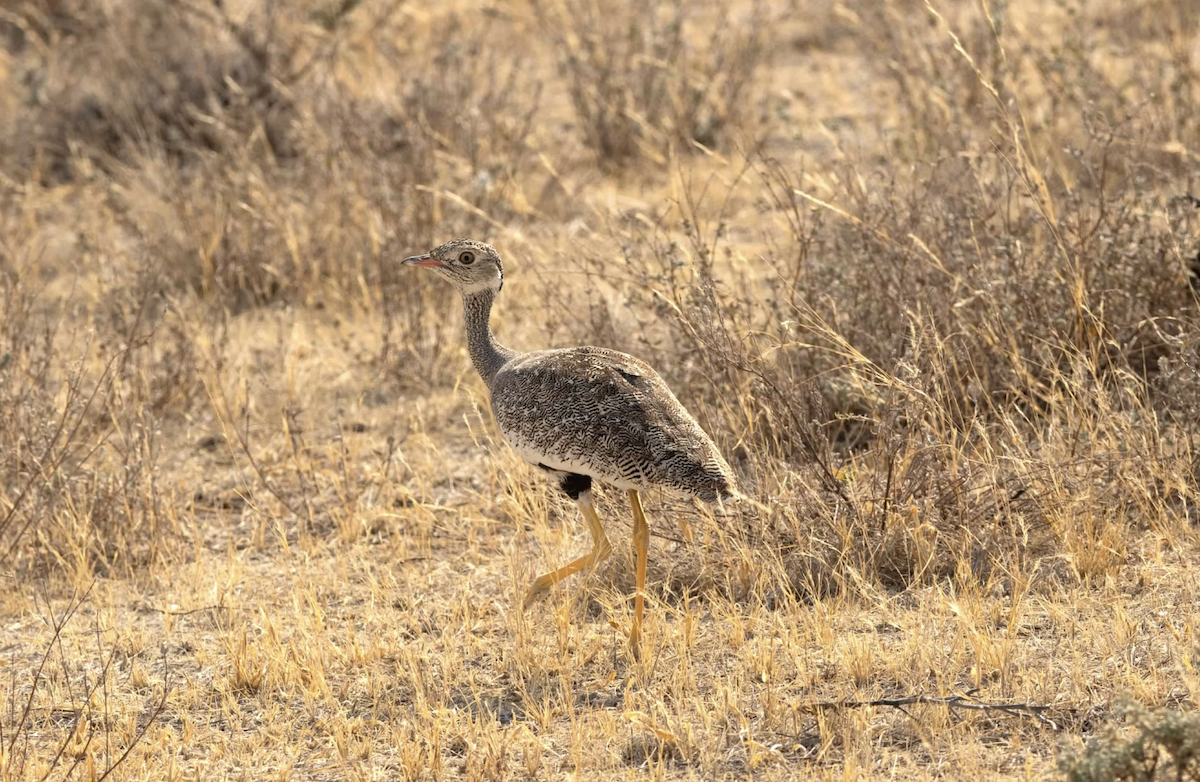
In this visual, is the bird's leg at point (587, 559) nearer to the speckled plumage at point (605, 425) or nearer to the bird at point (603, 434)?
the bird at point (603, 434)

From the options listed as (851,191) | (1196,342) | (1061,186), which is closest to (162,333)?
(851,191)

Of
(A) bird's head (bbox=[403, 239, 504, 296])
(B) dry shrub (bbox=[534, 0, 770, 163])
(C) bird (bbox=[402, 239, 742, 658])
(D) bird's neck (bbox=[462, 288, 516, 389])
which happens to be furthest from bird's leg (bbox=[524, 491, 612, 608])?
(B) dry shrub (bbox=[534, 0, 770, 163])

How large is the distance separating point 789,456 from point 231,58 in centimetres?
603

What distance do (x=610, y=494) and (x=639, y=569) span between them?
2.50 feet

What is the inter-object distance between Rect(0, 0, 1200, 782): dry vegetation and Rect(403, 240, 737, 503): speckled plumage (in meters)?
0.51

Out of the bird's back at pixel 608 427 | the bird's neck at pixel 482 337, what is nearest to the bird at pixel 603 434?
the bird's back at pixel 608 427

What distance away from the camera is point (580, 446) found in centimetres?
459

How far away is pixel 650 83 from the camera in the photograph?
9.83 meters

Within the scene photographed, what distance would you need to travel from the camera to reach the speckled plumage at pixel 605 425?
4520 mm

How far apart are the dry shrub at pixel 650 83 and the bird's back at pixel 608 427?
4.77m

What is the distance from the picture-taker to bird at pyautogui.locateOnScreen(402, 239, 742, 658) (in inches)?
178

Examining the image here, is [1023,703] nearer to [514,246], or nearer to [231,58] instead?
[514,246]

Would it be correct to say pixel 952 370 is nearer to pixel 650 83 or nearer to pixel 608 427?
pixel 608 427

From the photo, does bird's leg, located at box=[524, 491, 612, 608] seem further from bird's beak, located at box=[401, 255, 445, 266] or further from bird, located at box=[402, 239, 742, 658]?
bird's beak, located at box=[401, 255, 445, 266]
